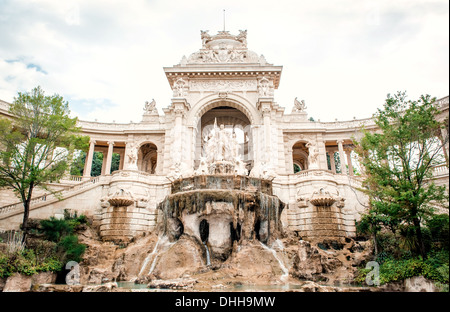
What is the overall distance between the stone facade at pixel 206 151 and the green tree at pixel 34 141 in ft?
13.7

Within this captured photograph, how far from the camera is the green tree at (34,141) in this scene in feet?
56.4

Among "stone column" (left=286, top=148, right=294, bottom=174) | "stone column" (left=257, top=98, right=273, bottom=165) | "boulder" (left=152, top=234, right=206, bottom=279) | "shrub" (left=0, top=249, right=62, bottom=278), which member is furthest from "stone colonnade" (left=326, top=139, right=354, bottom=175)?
"shrub" (left=0, top=249, right=62, bottom=278)

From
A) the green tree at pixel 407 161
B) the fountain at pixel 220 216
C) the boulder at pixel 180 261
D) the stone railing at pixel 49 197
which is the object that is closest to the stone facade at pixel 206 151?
the stone railing at pixel 49 197

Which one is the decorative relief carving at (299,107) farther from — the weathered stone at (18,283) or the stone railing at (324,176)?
the weathered stone at (18,283)

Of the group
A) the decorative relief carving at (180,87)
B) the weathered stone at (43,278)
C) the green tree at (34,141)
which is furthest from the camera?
the decorative relief carving at (180,87)

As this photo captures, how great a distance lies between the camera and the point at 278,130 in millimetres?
30891

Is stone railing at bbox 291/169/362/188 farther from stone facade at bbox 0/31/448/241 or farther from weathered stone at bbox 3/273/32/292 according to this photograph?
weathered stone at bbox 3/273/32/292

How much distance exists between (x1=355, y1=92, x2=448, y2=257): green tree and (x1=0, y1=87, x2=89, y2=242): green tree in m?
17.9

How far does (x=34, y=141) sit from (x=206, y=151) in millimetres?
12586

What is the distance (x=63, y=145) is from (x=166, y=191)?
28.1 feet

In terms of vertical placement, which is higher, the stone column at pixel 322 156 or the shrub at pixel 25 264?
the stone column at pixel 322 156

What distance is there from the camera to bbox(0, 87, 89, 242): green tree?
1720cm

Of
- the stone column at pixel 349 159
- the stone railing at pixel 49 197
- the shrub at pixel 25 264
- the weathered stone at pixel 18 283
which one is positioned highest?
the stone column at pixel 349 159
